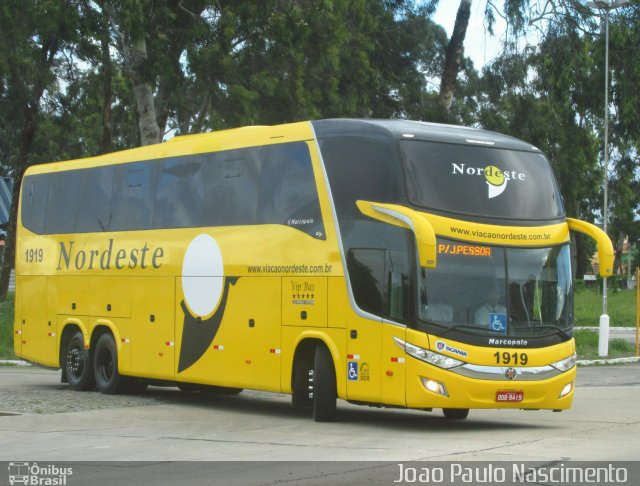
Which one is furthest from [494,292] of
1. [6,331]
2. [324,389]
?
[6,331]

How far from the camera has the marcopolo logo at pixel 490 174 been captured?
15461 millimetres

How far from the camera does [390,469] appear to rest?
10.9 m

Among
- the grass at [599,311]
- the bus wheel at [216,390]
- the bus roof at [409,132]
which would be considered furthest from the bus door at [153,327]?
the grass at [599,311]

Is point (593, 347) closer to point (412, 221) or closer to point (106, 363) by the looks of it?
point (106, 363)

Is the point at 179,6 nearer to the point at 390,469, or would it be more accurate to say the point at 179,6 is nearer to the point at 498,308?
the point at 498,308

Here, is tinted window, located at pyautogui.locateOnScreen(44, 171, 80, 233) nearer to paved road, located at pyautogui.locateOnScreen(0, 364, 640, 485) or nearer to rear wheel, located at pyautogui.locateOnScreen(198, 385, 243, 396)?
paved road, located at pyautogui.locateOnScreen(0, 364, 640, 485)

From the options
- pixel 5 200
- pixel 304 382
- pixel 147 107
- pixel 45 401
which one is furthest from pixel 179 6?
pixel 5 200

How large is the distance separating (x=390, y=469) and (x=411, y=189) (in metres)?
4.97

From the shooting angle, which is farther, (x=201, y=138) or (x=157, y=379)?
(x=157, y=379)

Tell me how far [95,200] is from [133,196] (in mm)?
1328

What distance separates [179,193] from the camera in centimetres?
1912

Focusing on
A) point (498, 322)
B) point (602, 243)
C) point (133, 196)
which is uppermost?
point (133, 196)

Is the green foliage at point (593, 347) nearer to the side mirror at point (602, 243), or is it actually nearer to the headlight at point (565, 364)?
the side mirror at point (602, 243)

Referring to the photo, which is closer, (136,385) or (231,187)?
(231,187)
